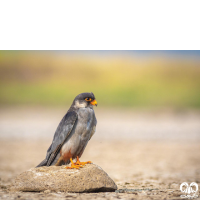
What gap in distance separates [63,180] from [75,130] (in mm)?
1053

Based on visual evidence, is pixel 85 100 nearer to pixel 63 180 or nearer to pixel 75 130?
pixel 75 130

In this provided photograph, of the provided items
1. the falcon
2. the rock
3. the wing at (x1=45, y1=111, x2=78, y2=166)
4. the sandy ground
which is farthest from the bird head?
the sandy ground

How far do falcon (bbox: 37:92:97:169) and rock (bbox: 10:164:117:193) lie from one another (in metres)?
0.25

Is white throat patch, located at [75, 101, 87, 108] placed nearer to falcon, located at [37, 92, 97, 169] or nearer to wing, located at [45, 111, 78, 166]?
falcon, located at [37, 92, 97, 169]

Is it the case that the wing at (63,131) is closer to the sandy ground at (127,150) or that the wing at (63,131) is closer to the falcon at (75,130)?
the falcon at (75,130)

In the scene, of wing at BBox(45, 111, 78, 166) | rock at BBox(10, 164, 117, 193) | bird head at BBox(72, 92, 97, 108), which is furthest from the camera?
bird head at BBox(72, 92, 97, 108)

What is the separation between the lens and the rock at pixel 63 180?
7082mm

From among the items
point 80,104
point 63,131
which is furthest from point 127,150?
point 63,131

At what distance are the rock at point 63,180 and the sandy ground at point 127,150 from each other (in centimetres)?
22

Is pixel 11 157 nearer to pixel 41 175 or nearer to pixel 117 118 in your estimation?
pixel 41 175

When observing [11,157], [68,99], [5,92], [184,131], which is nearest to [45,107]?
[68,99]

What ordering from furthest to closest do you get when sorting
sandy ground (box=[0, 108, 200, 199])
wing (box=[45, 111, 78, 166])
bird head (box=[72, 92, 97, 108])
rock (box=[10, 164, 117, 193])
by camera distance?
sandy ground (box=[0, 108, 200, 199]), bird head (box=[72, 92, 97, 108]), wing (box=[45, 111, 78, 166]), rock (box=[10, 164, 117, 193])

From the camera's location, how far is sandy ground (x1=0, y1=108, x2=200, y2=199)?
873cm

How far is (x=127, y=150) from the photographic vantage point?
1683cm
